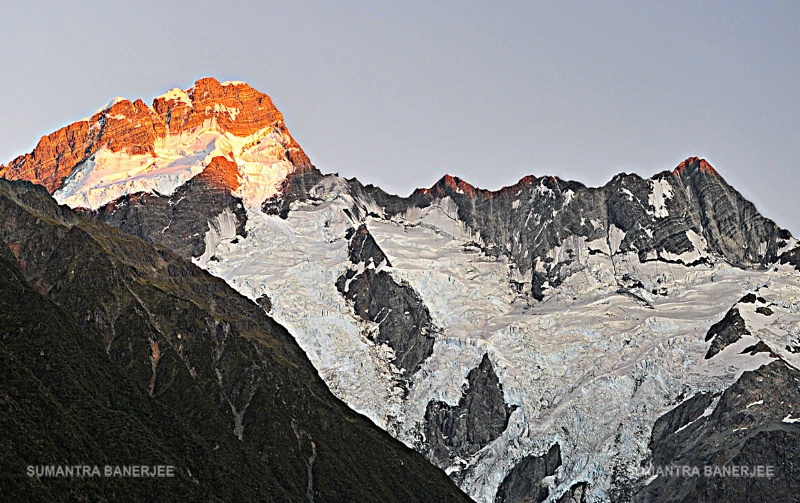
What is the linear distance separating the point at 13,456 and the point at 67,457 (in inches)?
472

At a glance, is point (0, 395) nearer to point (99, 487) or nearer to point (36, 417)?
point (36, 417)

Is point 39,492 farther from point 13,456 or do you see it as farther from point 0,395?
point 0,395

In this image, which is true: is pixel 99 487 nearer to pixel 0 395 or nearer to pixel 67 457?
pixel 67 457

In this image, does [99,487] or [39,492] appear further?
[99,487]

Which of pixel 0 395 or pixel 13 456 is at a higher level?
pixel 0 395

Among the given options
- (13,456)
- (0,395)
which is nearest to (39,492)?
(13,456)

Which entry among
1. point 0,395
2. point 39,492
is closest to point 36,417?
point 0,395

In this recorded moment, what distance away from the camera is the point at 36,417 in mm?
199500

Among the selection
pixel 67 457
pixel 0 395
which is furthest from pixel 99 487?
Answer: pixel 0 395

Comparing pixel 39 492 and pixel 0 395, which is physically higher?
pixel 0 395

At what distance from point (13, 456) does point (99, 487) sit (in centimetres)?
1710

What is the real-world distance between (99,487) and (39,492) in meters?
16.7

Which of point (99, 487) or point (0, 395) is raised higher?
point (0, 395)

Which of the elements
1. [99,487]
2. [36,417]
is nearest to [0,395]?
[36,417]
